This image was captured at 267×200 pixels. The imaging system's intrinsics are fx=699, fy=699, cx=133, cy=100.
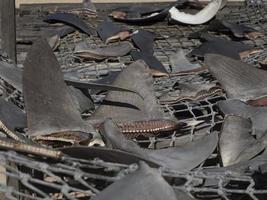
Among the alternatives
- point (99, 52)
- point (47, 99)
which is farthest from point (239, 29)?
point (47, 99)

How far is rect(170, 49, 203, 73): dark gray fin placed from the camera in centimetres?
244

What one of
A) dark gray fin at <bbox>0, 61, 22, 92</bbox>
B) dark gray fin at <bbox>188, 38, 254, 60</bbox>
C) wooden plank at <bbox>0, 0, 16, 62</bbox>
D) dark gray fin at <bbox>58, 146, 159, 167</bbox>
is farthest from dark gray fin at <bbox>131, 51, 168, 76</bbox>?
dark gray fin at <bbox>58, 146, 159, 167</bbox>

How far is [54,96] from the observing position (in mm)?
1727

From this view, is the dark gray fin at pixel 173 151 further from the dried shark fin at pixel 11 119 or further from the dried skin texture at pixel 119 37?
the dried skin texture at pixel 119 37

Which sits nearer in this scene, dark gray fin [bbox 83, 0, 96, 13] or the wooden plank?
the wooden plank

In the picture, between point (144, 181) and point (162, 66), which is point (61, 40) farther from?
point (144, 181)

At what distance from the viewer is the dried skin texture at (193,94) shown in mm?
2051

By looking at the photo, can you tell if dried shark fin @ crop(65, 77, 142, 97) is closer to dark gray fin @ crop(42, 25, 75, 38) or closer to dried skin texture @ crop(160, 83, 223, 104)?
dried skin texture @ crop(160, 83, 223, 104)

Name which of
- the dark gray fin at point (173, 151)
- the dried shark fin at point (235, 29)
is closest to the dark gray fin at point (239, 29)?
the dried shark fin at point (235, 29)

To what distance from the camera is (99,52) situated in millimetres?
2637

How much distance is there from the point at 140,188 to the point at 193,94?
0.76m

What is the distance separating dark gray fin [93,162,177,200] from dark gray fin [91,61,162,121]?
0.45 m

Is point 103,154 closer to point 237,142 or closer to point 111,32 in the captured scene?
point 237,142

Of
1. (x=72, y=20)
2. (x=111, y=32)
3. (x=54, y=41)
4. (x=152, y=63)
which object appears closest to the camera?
(x=152, y=63)
